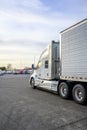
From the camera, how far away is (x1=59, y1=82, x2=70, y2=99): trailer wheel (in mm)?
11587

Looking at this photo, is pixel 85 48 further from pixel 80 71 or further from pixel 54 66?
pixel 54 66

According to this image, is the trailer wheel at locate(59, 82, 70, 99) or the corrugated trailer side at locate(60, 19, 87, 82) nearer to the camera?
the corrugated trailer side at locate(60, 19, 87, 82)

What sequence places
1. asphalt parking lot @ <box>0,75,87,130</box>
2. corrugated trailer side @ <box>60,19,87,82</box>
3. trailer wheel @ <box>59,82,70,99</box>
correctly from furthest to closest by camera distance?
trailer wheel @ <box>59,82,70,99</box>
corrugated trailer side @ <box>60,19,87,82</box>
asphalt parking lot @ <box>0,75,87,130</box>

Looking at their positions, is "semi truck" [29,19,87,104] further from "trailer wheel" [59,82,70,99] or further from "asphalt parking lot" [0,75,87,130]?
"asphalt parking lot" [0,75,87,130]

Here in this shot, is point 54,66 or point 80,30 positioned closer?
point 80,30

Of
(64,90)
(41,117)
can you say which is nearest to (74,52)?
(64,90)

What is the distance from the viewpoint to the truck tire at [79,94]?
10116mm

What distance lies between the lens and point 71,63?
11.2 m

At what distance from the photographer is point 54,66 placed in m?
14.2

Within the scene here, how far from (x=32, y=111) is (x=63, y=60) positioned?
14.1 feet

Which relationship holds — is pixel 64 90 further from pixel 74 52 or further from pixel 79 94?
pixel 74 52

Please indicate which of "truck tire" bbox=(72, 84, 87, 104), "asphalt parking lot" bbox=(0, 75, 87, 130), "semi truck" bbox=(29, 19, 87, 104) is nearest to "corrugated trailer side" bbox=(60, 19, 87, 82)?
"semi truck" bbox=(29, 19, 87, 104)

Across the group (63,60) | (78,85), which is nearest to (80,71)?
(78,85)

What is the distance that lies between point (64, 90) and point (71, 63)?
69.2 inches
